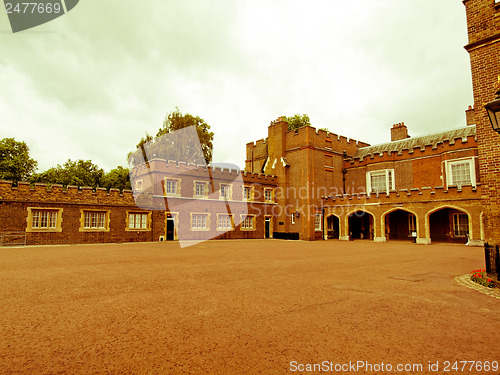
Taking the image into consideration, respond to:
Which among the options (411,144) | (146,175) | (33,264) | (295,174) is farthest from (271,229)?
(33,264)

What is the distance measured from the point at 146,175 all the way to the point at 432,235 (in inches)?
1011

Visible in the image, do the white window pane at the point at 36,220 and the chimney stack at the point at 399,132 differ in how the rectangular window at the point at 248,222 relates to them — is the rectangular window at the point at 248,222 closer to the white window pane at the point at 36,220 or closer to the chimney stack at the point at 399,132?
the white window pane at the point at 36,220

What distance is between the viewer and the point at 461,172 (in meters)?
25.7

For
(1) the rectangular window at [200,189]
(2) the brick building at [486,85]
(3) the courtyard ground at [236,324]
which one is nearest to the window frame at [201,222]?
(1) the rectangular window at [200,189]

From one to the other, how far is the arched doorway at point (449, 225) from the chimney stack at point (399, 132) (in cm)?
1111

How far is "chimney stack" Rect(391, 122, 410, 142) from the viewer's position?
3425 centimetres

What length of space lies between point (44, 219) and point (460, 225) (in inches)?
1241

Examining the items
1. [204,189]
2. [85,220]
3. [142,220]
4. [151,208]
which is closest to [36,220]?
[85,220]

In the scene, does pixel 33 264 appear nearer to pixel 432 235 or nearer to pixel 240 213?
pixel 240 213

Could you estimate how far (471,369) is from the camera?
3.14 metres

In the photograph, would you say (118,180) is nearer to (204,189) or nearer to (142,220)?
(204,189)

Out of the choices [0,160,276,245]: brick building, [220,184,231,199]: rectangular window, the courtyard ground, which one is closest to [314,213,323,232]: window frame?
[0,160,276,245]: brick building

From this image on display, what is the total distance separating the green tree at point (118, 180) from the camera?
43.0m

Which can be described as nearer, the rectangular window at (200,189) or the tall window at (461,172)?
the tall window at (461,172)
